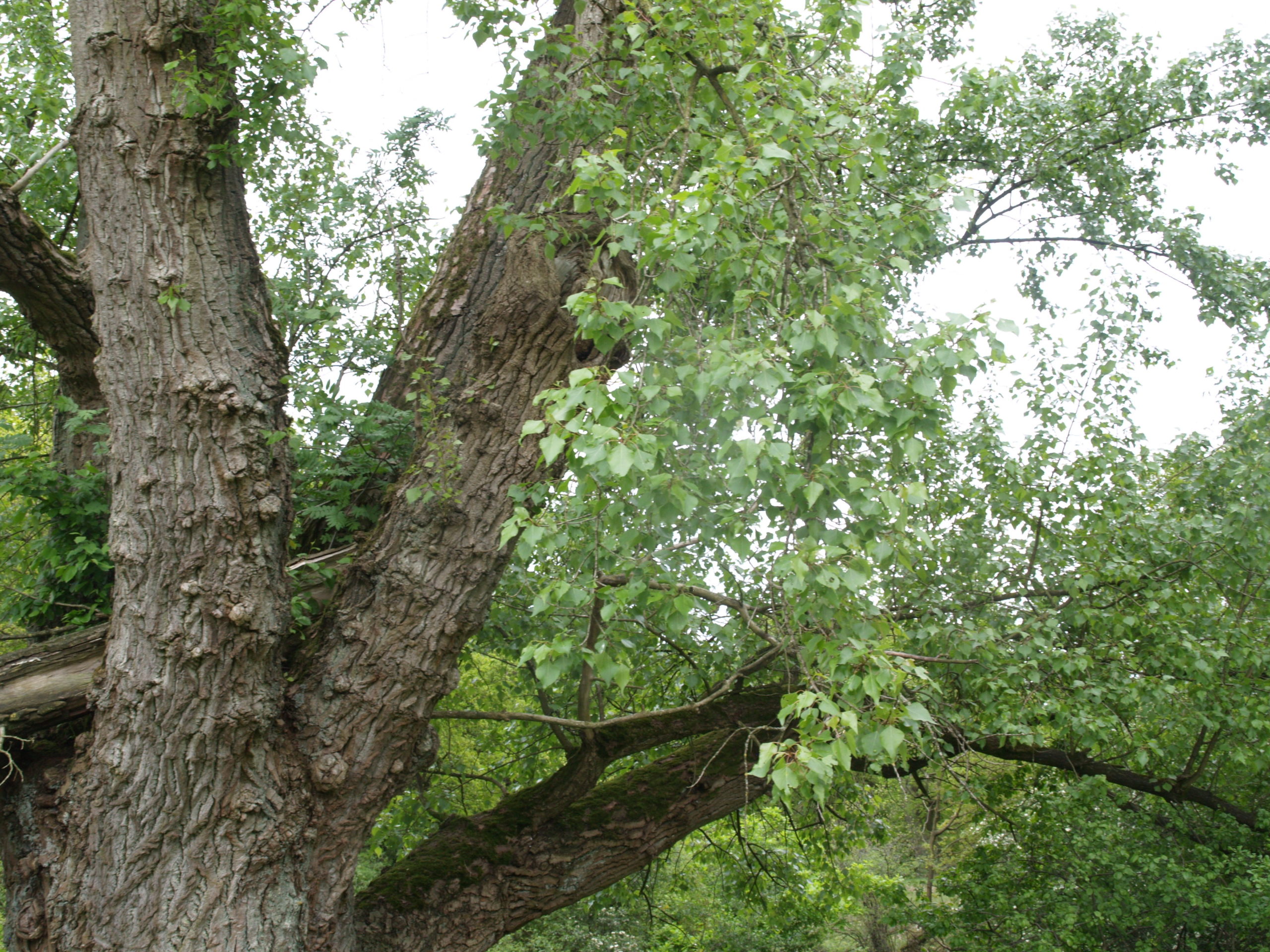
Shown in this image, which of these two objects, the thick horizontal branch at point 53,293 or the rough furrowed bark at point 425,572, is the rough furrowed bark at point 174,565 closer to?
the rough furrowed bark at point 425,572

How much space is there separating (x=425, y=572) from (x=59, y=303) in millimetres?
→ 2237

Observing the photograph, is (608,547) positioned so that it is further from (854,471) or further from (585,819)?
(585,819)

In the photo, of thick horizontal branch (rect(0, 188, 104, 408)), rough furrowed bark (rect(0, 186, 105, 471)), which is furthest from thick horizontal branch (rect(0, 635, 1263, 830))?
thick horizontal branch (rect(0, 188, 104, 408))

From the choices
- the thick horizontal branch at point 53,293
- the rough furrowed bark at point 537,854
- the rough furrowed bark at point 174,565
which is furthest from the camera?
the rough furrowed bark at point 537,854

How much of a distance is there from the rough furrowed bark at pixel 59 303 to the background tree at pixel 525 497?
0.9 inches

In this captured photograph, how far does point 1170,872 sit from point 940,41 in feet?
21.5

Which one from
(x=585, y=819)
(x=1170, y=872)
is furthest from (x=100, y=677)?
(x=1170, y=872)

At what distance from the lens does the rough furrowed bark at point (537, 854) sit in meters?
4.09

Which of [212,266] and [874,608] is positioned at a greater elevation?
[212,266]

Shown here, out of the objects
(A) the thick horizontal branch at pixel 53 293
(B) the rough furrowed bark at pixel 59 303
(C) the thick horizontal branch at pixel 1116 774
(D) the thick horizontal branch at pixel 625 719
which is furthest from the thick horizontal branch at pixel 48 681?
(C) the thick horizontal branch at pixel 1116 774

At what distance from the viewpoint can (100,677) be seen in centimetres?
324

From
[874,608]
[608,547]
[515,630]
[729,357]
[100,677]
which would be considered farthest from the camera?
[515,630]

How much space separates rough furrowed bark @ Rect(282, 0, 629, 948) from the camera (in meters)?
3.49

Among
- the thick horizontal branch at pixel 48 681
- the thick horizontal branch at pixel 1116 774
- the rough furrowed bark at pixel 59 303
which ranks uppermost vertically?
the rough furrowed bark at pixel 59 303
